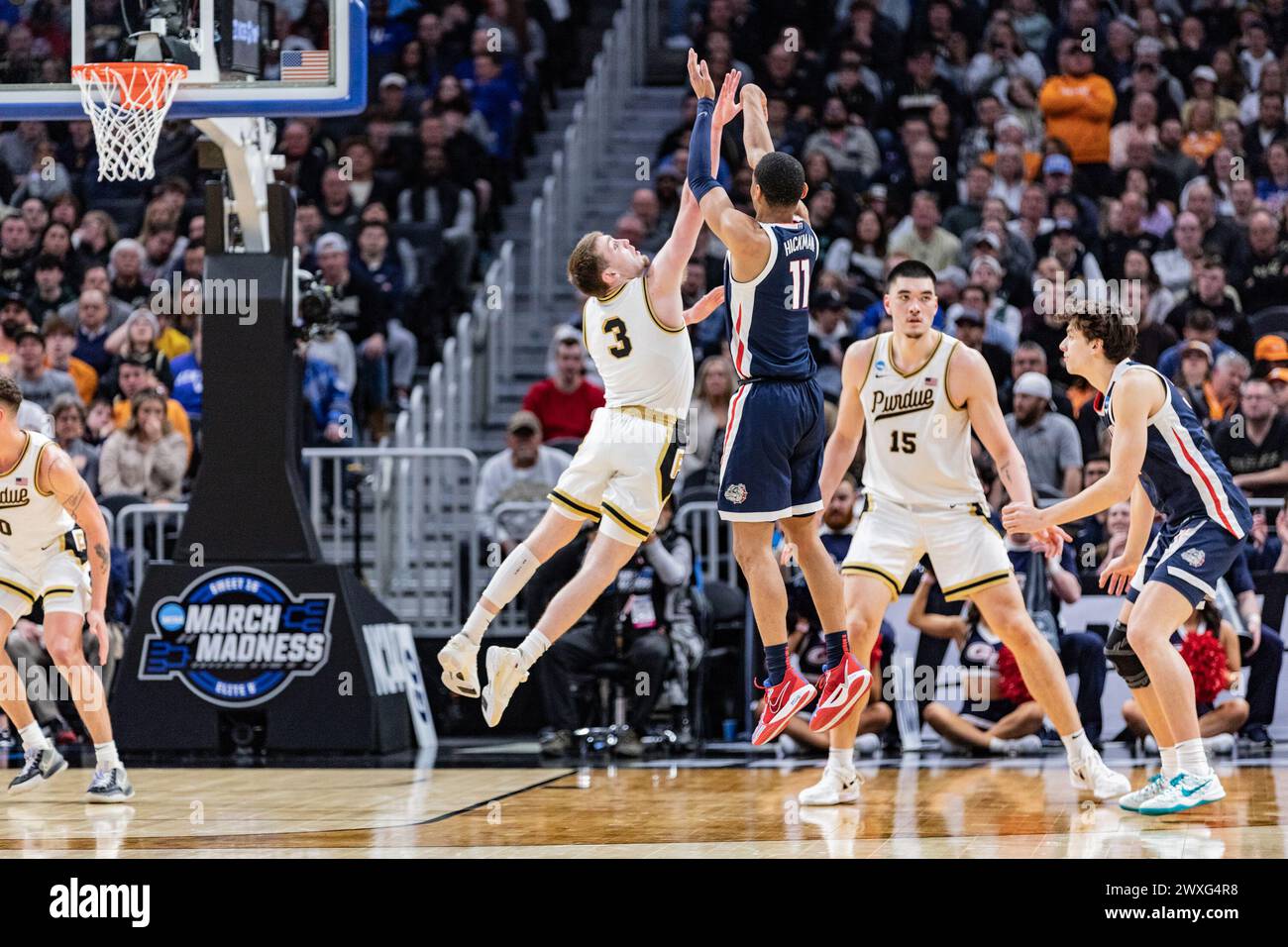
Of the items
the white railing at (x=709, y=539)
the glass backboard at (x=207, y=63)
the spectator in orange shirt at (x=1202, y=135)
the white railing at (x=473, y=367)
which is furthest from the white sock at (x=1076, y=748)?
the spectator in orange shirt at (x=1202, y=135)

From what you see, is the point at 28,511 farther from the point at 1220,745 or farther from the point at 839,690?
the point at 1220,745

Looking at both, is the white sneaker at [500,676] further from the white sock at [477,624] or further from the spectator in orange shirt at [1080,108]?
the spectator in orange shirt at [1080,108]

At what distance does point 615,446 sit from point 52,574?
297 cm

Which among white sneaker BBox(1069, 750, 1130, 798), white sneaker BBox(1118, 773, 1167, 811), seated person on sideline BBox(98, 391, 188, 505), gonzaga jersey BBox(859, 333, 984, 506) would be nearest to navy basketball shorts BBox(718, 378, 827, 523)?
gonzaga jersey BBox(859, 333, 984, 506)

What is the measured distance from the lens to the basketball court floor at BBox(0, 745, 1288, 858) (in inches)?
276

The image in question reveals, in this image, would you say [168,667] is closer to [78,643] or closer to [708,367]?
[78,643]

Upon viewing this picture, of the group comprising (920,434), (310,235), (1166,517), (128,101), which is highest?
(128,101)

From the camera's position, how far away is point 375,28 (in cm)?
1888

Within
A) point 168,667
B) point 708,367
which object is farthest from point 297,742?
point 708,367

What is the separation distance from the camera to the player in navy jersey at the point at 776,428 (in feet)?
26.1

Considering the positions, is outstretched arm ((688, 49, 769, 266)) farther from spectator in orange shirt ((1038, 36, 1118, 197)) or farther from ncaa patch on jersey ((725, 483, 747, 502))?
spectator in orange shirt ((1038, 36, 1118, 197))

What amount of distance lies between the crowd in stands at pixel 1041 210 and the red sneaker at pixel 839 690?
307 cm

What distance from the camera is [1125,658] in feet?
26.7

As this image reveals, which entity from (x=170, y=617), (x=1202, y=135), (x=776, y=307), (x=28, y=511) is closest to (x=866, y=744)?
(x=776, y=307)
